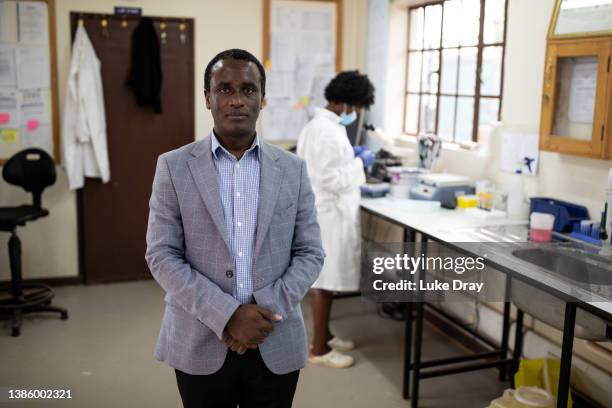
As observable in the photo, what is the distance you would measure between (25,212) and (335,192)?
2.04 metres

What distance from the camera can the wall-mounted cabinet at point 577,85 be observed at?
2539 millimetres

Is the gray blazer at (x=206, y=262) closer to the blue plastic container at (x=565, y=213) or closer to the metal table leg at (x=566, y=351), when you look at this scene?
the metal table leg at (x=566, y=351)

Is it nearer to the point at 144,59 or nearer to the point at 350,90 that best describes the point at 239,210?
the point at 350,90

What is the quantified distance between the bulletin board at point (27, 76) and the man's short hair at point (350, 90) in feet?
7.26

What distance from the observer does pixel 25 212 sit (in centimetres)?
397

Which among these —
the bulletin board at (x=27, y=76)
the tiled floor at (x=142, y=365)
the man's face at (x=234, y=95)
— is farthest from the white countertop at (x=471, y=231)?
the bulletin board at (x=27, y=76)

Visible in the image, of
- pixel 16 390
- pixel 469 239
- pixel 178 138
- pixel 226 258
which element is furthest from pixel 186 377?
pixel 178 138

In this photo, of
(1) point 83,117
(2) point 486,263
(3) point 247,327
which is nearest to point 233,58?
(3) point 247,327

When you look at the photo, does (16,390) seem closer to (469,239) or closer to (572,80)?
(469,239)

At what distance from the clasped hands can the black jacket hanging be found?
3375mm

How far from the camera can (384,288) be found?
3412mm

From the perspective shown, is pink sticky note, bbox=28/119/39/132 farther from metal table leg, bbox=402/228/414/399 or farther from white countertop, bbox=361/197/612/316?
metal table leg, bbox=402/228/414/399

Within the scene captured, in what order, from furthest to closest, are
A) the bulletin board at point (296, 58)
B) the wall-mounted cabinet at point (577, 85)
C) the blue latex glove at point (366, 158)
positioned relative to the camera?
the bulletin board at point (296, 58), the blue latex glove at point (366, 158), the wall-mounted cabinet at point (577, 85)

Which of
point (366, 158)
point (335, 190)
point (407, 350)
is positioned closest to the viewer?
point (407, 350)
